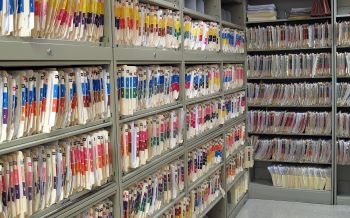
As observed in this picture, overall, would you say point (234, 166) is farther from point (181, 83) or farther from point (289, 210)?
point (181, 83)

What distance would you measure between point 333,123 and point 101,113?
3.37 metres

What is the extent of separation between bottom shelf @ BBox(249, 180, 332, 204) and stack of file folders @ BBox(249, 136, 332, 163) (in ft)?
1.13

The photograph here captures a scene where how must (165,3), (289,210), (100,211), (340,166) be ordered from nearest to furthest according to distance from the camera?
(100,211), (165,3), (289,210), (340,166)

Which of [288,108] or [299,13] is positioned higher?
[299,13]

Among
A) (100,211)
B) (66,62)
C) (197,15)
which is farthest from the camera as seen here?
(197,15)

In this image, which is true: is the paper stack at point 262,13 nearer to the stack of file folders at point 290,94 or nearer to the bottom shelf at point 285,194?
the stack of file folders at point 290,94

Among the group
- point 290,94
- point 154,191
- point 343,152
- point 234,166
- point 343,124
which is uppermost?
point 290,94

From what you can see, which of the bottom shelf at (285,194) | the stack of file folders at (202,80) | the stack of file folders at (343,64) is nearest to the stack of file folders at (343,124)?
the stack of file folders at (343,64)

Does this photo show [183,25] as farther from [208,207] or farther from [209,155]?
[208,207]

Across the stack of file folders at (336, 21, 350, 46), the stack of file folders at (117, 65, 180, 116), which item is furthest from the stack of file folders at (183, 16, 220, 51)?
the stack of file folders at (336, 21, 350, 46)

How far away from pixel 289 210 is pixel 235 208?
0.62 metres

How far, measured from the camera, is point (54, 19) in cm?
173

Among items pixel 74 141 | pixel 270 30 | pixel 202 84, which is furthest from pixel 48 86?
pixel 270 30

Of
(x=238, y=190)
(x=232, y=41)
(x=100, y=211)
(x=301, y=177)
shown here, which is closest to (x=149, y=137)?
(x=100, y=211)
